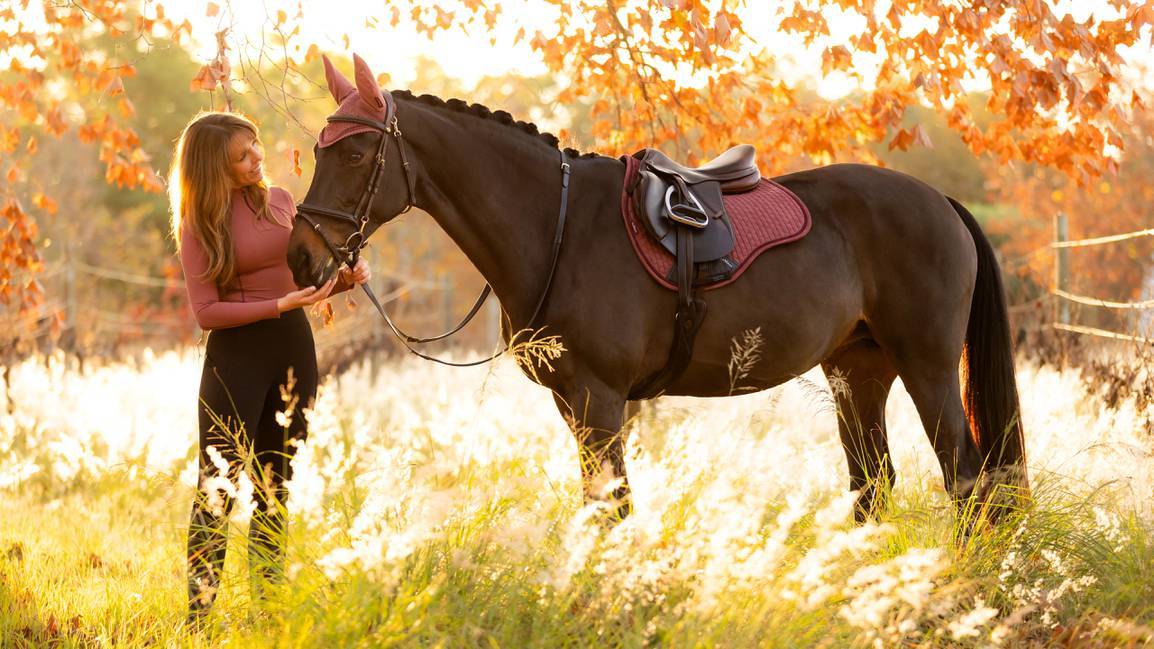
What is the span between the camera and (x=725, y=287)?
4.09 m

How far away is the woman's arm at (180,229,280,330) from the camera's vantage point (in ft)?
11.6

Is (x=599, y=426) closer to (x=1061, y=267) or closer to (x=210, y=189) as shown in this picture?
(x=210, y=189)

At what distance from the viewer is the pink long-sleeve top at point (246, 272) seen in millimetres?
3551

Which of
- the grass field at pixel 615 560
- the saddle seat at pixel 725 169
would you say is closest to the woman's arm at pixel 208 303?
the grass field at pixel 615 560

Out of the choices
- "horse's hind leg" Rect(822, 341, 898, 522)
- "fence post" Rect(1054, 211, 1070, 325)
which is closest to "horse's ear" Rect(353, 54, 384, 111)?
"horse's hind leg" Rect(822, 341, 898, 522)

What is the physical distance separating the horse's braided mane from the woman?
2.01 feet

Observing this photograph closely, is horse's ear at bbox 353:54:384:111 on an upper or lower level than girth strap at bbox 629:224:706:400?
upper

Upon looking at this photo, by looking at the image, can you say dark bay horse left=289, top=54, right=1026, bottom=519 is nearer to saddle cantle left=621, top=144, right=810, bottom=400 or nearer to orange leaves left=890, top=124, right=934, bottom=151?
saddle cantle left=621, top=144, right=810, bottom=400

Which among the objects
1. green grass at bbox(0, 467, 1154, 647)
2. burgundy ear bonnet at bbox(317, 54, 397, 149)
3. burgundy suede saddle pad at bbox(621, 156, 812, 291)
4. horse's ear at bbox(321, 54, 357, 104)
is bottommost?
green grass at bbox(0, 467, 1154, 647)

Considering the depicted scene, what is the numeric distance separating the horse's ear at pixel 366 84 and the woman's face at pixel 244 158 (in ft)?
1.43

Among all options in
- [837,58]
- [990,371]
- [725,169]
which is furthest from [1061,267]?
[725,169]

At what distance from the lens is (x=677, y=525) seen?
Answer: 10.8 feet

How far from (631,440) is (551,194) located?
103 centimetres

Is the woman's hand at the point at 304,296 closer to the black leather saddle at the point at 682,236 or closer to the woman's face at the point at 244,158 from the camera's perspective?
the woman's face at the point at 244,158
